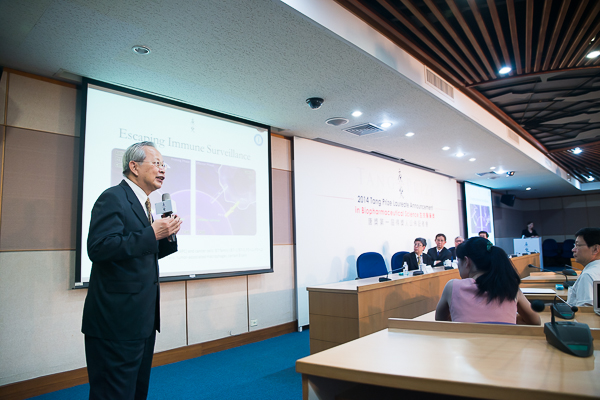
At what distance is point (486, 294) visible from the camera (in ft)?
6.47

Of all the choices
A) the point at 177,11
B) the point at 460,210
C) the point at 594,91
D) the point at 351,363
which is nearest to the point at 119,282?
the point at 351,363

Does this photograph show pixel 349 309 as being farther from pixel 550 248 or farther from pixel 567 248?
pixel 550 248

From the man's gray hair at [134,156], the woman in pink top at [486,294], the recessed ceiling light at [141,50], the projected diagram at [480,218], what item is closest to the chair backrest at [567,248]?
the projected diagram at [480,218]

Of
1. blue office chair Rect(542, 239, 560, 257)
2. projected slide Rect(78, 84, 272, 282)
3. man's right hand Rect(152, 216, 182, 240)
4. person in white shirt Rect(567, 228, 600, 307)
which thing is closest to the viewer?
man's right hand Rect(152, 216, 182, 240)

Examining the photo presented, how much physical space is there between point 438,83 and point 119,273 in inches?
163

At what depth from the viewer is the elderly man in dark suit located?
1636 mm

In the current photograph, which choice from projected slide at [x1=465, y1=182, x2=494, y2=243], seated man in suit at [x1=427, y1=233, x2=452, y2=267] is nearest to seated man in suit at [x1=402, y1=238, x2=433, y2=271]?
seated man in suit at [x1=427, y1=233, x2=452, y2=267]

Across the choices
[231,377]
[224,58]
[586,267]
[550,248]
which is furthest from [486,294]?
[550,248]

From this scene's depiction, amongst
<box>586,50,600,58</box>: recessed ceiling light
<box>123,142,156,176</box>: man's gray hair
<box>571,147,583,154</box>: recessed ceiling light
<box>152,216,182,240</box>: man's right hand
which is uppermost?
<box>586,50,600,58</box>: recessed ceiling light

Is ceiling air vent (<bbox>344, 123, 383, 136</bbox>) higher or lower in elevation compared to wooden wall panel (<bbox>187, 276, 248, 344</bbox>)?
higher

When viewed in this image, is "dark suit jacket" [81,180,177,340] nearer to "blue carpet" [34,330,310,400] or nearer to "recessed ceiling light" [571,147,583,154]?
"blue carpet" [34,330,310,400]

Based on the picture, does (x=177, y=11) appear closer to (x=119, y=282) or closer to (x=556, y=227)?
(x=119, y=282)

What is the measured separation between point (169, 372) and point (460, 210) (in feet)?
29.5

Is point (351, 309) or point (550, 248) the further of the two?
point (550, 248)
